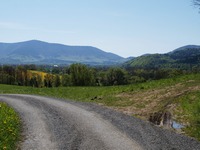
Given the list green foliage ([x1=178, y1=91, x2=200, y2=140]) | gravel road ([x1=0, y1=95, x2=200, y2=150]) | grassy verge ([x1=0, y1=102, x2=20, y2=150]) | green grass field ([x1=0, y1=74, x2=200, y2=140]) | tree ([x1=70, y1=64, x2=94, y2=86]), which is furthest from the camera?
tree ([x1=70, y1=64, x2=94, y2=86])

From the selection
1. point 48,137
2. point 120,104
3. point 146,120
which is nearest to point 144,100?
A: point 120,104

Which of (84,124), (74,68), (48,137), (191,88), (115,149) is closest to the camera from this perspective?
(115,149)

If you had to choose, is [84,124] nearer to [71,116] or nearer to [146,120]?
[71,116]

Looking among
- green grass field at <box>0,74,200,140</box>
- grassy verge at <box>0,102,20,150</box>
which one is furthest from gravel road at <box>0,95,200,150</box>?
green grass field at <box>0,74,200,140</box>

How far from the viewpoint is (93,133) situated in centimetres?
1886

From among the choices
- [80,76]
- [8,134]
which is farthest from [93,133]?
[80,76]

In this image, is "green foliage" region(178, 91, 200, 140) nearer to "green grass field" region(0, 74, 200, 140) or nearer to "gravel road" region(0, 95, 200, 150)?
"green grass field" region(0, 74, 200, 140)

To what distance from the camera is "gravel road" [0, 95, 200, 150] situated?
16094 millimetres

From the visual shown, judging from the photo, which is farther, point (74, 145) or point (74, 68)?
point (74, 68)

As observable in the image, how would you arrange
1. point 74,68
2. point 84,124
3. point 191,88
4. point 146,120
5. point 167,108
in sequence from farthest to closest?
1. point 74,68
2. point 191,88
3. point 167,108
4. point 146,120
5. point 84,124

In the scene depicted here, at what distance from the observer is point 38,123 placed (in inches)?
870

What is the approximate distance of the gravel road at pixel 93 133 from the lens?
16094mm

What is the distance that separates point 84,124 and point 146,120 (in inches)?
214

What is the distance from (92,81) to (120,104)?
11290cm
